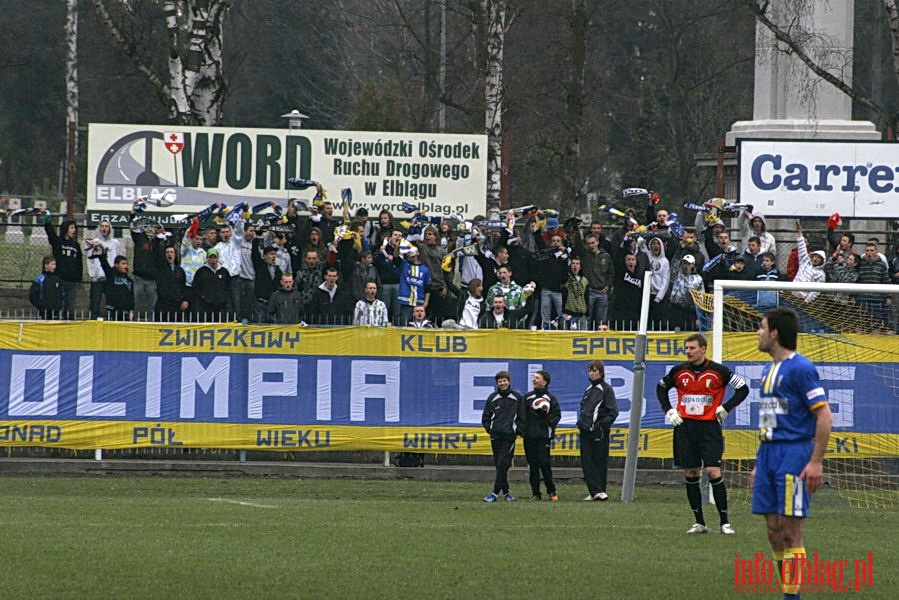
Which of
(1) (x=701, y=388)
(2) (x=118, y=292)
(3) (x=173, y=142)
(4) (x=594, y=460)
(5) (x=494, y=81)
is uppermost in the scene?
(5) (x=494, y=81)

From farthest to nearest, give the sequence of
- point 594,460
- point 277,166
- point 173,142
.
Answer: point 277,166, point 173,142, point 594,460

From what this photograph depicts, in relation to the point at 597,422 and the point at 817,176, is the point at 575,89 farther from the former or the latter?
the point at 597,422

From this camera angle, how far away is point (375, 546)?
11750mm

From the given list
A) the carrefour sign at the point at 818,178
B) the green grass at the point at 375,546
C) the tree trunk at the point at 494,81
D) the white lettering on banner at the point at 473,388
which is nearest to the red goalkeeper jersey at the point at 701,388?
the green grass at the point at 375,546

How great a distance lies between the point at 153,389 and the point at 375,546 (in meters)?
8.85

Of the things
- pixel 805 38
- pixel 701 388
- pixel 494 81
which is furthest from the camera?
pixel 494 81

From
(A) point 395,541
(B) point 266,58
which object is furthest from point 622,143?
(A) point 395,541

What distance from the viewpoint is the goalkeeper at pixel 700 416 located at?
13.3m

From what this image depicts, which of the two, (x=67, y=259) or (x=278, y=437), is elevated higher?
(x=67, y=259)

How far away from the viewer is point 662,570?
35.1ft

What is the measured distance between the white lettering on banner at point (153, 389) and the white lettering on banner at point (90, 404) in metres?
0.34

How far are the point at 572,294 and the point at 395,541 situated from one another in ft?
30.6

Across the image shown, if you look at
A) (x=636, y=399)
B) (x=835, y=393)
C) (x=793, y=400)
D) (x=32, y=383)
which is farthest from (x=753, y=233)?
(x=793, y=400)

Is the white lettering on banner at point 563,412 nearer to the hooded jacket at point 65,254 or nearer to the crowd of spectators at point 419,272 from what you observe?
the crowd of spectators at point 419,272
